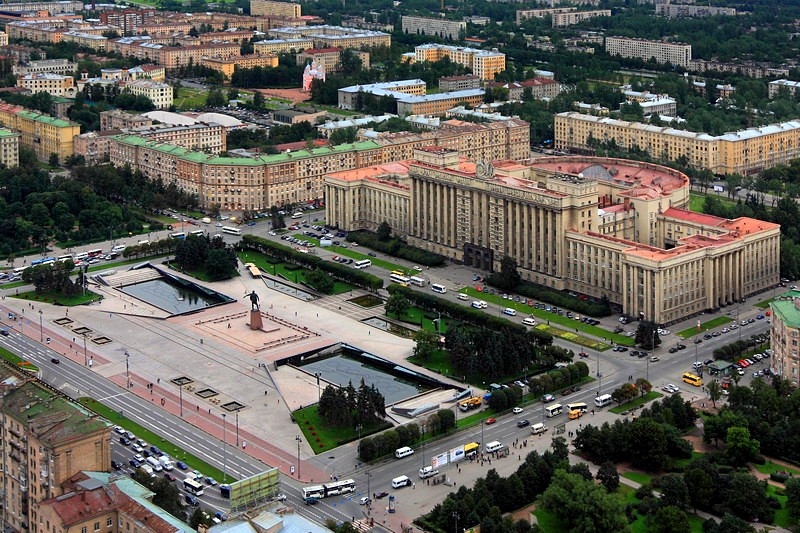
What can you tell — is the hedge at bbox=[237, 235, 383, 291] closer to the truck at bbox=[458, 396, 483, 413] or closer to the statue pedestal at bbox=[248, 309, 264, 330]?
the statue pedestal at bbox=[248, 309, 264, 330]

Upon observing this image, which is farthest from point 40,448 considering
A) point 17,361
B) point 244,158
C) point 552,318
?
point 244,158

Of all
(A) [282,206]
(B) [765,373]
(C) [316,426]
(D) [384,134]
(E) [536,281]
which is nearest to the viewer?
(C) [316,426]

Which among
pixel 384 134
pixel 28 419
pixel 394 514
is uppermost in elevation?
pixel 384 134

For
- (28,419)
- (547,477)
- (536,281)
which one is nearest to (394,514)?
(547,477)

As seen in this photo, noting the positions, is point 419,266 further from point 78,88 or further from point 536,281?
point 78,88

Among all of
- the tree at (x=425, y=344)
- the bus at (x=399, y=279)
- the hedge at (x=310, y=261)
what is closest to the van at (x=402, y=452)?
the tree at (x=425, y=344)

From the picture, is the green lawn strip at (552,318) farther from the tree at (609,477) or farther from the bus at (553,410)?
the tree at (609,477)

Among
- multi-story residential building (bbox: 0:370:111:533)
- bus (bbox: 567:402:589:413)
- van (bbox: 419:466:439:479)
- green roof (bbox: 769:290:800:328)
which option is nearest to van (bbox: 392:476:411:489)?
van (bbox: 419:466:439:479)
